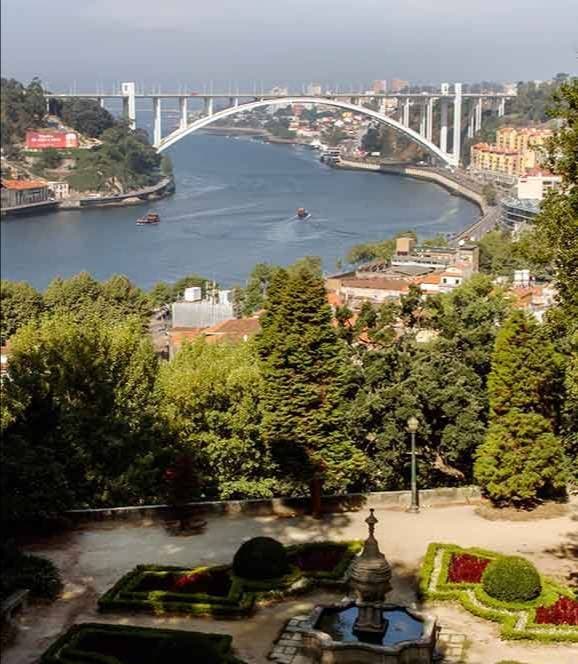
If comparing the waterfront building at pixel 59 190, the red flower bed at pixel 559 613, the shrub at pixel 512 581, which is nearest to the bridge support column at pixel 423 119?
the waterfront building at pixel 59 190

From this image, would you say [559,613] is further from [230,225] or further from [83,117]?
[83,117]

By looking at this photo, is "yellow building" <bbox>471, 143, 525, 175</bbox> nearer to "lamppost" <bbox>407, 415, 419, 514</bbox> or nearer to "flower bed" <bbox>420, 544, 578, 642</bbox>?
"lamppost" <bbox>407, 415, 419, 514</bbox>

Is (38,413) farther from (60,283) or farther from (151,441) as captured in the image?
(60,283)

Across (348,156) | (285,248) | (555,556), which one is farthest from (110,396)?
(348,156)

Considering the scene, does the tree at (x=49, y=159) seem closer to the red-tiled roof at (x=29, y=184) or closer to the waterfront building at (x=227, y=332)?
the red-tiled roof at (x=29, y=184)

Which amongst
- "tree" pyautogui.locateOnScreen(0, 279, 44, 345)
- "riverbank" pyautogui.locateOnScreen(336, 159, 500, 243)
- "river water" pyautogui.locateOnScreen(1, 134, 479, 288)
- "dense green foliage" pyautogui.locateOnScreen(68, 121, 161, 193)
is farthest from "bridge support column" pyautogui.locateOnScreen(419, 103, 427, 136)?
"tree" pyautogui.locateOnScreen(0, 279, 44, 345)
